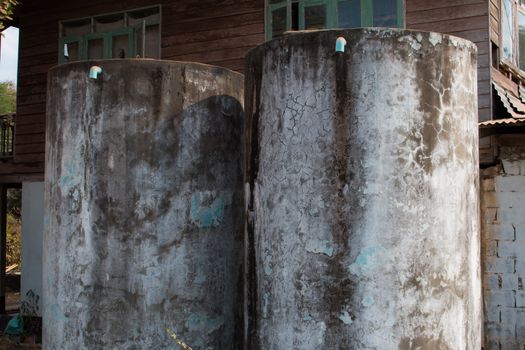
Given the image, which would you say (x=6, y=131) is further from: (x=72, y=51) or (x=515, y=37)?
(x=515, y=37)

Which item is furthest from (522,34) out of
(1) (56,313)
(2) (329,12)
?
(1) (56,313)

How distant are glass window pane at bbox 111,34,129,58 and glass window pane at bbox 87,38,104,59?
30 centimetres

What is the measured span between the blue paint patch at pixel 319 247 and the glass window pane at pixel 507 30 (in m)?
6.53

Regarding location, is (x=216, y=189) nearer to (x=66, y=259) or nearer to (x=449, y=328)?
(x=66, y=259)

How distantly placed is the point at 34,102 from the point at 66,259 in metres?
8.15

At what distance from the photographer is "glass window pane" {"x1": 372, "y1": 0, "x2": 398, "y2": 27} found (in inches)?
368

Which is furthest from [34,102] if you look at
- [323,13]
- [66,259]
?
[66,259]

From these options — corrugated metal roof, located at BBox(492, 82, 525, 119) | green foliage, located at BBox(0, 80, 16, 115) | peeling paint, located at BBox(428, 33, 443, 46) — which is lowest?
peeling paint, located at BBox(428, 33, 443, 46)

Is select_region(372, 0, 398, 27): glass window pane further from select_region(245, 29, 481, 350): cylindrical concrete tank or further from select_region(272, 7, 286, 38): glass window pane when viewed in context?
select_region(245, 29, 481, 350): cylindrical concrete tank

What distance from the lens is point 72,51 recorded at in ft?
41.3

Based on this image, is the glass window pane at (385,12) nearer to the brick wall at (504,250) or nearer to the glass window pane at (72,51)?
the brick wall at (504,250)

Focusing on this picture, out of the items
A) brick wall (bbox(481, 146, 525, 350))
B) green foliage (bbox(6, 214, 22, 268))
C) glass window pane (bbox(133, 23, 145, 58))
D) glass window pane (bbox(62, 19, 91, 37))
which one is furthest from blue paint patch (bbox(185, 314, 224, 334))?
green foliage (bbox(6, 214, 22, 268))

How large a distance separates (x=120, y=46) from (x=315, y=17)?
3.93 m

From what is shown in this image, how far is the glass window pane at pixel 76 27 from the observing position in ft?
40.6
